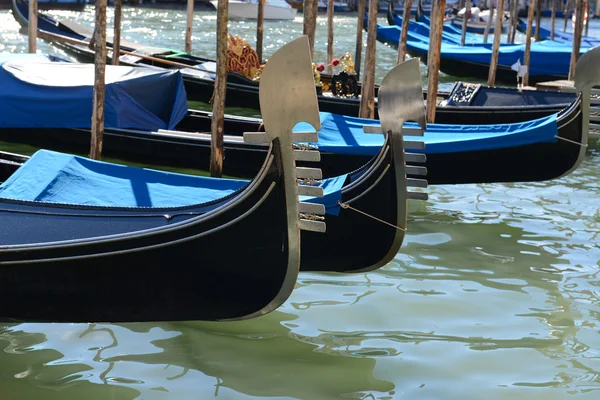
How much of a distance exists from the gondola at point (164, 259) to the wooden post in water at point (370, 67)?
117 inches

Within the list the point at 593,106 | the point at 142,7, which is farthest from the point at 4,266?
the point at 142,7

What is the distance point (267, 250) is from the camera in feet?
9.39

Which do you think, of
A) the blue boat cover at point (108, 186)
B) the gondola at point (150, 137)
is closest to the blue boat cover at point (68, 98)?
the gondola at point (150, 137)

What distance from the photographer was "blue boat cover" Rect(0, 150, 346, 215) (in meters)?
3.52

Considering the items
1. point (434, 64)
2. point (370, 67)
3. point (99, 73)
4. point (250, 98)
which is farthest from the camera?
point (250, 98)

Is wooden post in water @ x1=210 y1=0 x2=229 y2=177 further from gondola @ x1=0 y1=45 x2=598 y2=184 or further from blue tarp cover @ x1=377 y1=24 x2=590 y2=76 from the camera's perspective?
blue tarp cover @ x1=377 y1=24 x2=590 y2=76

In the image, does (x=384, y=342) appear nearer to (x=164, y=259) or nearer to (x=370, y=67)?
(x=164, y=259)

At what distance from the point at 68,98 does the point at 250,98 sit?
261cm

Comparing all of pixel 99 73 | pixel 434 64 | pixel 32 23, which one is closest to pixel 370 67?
pixel 434 64

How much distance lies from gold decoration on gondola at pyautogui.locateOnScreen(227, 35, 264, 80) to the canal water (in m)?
3.77

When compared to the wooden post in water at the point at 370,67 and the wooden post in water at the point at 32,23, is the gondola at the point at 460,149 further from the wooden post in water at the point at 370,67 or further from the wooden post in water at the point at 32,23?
the wooden post in water at the point at 32,23

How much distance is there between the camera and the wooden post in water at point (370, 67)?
5.70 metres

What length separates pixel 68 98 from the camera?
5.52 m

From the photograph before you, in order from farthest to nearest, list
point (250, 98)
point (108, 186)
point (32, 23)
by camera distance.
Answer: point (250, 98), point (32, 23), point (108, 186)
